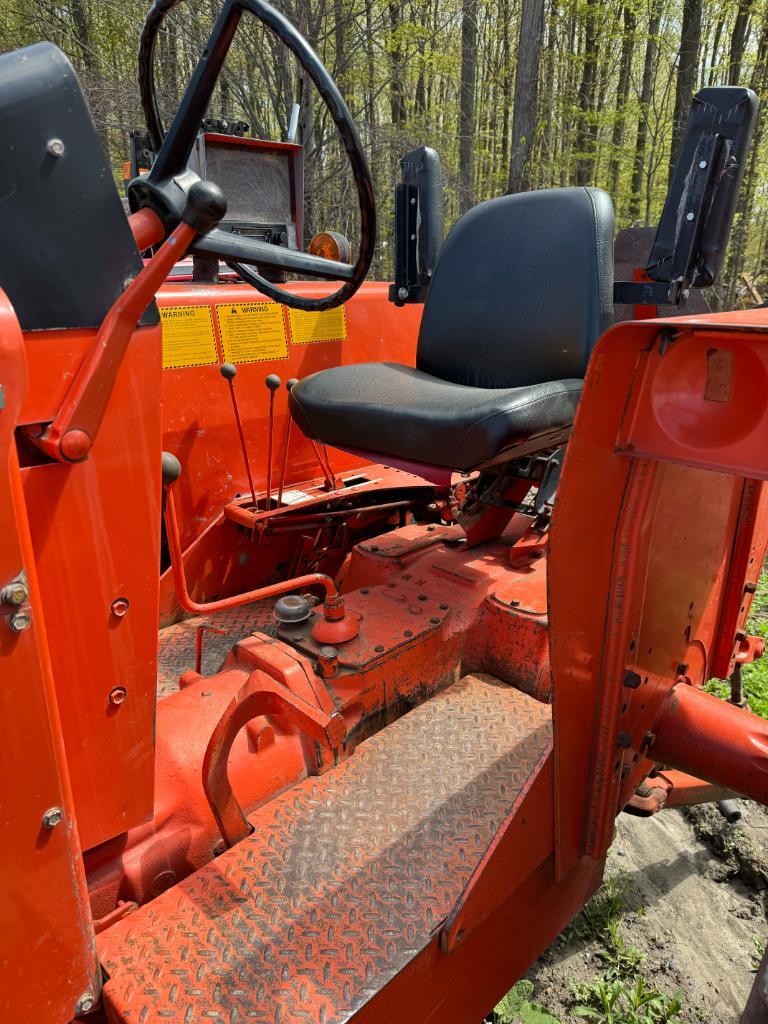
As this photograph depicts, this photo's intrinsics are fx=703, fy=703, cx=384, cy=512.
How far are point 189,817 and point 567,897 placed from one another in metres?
0.76

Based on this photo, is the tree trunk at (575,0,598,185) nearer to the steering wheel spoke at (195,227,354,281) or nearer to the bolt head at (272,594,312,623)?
the bolt head at (272,594,312,623)

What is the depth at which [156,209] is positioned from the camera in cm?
84

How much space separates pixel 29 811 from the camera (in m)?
0.72

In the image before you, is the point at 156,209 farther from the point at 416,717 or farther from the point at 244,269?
the point at 416,717

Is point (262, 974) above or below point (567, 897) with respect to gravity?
above

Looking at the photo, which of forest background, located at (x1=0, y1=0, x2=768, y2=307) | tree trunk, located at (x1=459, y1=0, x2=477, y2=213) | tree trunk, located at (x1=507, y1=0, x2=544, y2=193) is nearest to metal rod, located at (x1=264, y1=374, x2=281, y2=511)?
forest background, located at (x1=0, y1=0, x2=768, y2=307)

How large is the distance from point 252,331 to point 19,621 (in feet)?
5.34

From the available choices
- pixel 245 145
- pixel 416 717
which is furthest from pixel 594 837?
pixel 245 145

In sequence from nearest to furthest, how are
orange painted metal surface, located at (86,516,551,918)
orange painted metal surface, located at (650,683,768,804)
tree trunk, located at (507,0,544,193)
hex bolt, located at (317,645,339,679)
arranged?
1. orange painted metal surface, located at (86,516,551,918)
2. orange painted metal surface, located at (650,683,768,804)
3. hex bolt, located at (317,645,339,679)
4. tree trunk, located at (507,0,544,193)

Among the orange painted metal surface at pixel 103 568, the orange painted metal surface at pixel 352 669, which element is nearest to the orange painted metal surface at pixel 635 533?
the orange painted metal surface at pixel 352 669

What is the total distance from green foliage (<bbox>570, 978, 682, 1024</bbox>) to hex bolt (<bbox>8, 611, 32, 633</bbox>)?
57.4 inches

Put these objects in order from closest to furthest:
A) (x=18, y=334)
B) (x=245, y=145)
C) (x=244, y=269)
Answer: (x=18, y=334) < (x=244, y=269) < (x=245, y=145)

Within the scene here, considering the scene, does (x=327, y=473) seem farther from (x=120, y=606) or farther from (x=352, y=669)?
(x=120, y=606)

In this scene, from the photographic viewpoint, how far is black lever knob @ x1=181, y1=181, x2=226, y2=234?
0.74m
